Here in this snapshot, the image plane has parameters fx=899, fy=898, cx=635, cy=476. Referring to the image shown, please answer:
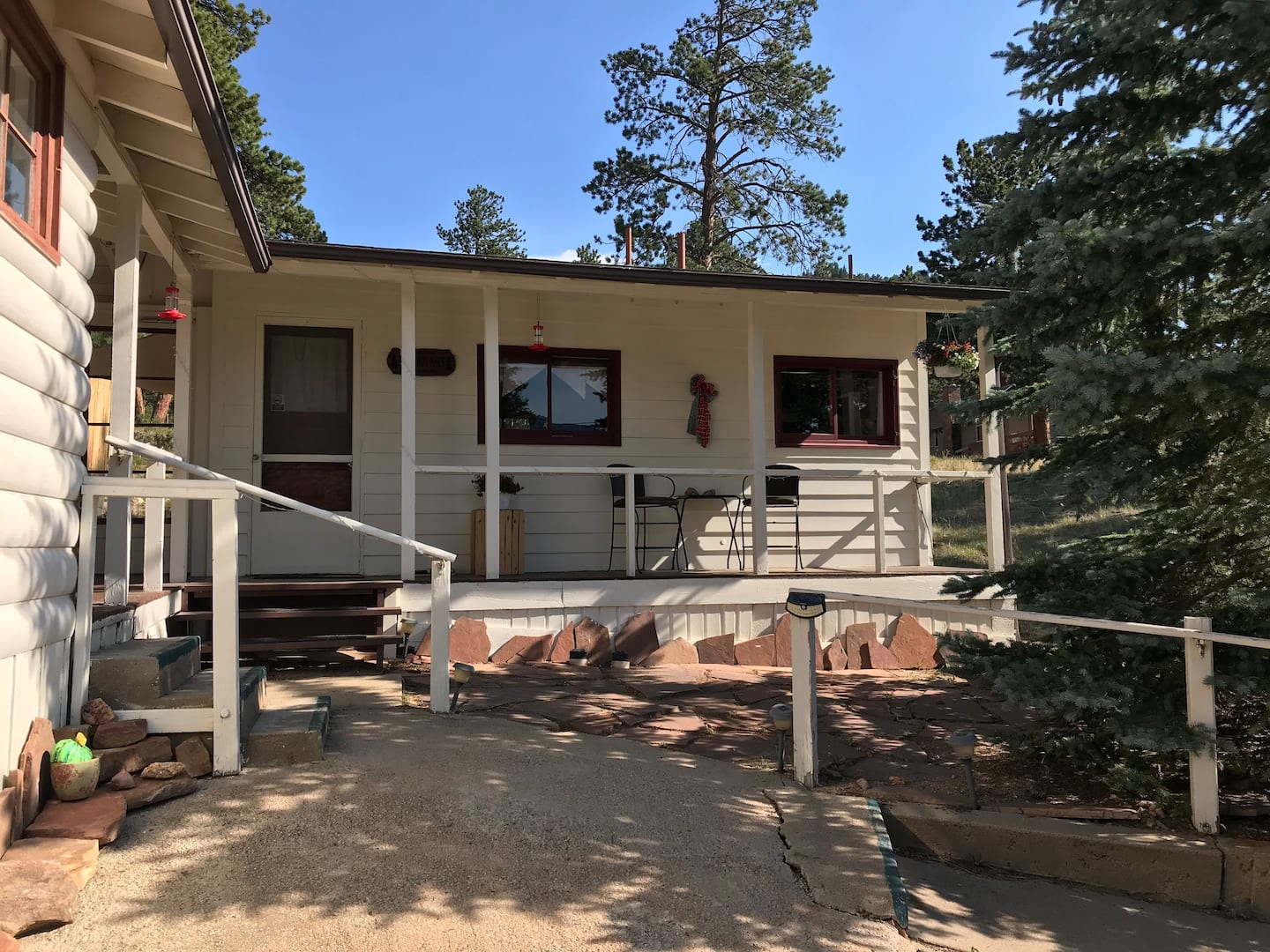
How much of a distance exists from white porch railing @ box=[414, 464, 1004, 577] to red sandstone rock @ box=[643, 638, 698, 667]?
0.67m

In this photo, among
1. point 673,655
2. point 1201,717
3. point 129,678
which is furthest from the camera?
point 673,655

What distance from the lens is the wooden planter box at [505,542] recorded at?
7770mm

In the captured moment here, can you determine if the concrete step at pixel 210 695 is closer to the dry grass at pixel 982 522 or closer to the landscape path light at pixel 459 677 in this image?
the landscape path light at pixel 459 677

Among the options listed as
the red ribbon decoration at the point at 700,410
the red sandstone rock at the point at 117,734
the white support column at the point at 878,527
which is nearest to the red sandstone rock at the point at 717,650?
the white support column at the point at 878,527

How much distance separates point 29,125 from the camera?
11.3ft

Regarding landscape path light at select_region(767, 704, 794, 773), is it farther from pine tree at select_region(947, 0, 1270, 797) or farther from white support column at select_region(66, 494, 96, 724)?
white support column at select_region(66, 494, 96, 724)

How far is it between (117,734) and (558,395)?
5.40 meters

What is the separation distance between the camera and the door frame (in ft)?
24.9

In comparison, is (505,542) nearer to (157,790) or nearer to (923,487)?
(923,487)

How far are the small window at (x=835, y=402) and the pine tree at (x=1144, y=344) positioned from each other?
12.7ft

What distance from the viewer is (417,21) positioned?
1742 cm

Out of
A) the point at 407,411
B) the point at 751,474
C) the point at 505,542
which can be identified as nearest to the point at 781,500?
the point at 751,474

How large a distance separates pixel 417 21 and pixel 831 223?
30.5 ft

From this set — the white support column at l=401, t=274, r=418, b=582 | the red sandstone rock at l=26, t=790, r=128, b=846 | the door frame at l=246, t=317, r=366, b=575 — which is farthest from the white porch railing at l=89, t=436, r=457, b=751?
the door frame at l=246, t=317, r=366, b=575
